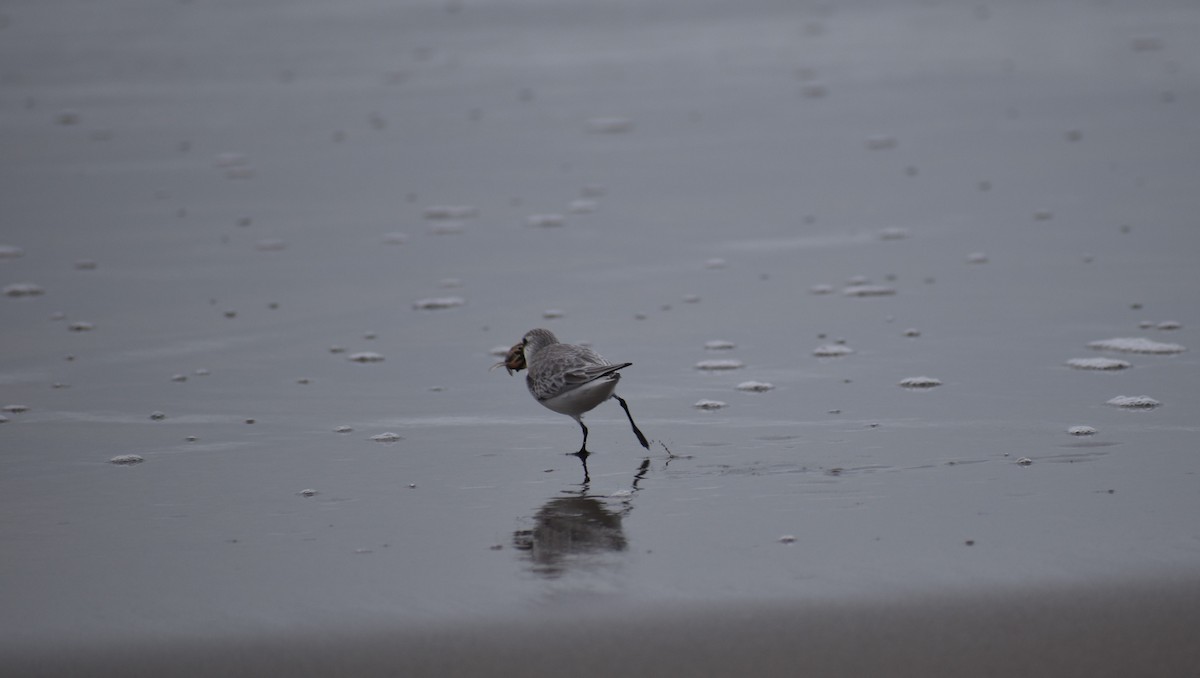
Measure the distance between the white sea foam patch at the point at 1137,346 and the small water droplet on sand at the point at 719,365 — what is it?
195 cm

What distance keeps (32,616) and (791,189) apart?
334 inches

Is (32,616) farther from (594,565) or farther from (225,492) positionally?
(594,565)

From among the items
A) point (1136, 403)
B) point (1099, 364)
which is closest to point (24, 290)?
point (1099, 364)

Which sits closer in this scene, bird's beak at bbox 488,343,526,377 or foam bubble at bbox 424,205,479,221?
bird's beak at bbox 488,343,526,377

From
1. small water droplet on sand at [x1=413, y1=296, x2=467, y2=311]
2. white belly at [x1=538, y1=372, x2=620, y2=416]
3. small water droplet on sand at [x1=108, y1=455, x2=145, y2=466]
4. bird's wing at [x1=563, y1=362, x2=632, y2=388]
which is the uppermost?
small water droplet on sand at [x1=413, y1=296, x2=467, y2=311]

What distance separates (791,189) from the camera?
12008 mm

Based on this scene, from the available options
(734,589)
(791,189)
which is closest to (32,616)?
(734,589)

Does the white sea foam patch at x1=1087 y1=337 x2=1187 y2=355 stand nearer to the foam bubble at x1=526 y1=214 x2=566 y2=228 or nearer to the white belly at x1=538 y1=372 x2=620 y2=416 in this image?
the white belly at x1=538 y1=372 x2=620 y2=416

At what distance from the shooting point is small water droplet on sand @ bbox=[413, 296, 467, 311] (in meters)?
9.20

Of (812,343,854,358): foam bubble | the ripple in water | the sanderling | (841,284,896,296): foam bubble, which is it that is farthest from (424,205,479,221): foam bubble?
the ripple in water

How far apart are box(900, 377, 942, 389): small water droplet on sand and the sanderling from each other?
147 centimetres

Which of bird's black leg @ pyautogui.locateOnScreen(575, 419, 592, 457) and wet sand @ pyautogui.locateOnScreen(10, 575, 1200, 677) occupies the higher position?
bird's black leg @ pyautogui.locateOnScreen(575, 419, 592, 457)

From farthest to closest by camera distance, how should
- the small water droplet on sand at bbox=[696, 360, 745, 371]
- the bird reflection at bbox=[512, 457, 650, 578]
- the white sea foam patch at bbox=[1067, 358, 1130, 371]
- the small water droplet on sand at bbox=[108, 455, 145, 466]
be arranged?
the small water droplet on sand at bbox=[696, 360, 745, 371], the white sea foam patch at bbox=[1067, 358, 1130, 371], the small water droplet on sand at bbox=[108, 455, 145, 466], the bird reflection at bbox=[512, 457, 650, 578]

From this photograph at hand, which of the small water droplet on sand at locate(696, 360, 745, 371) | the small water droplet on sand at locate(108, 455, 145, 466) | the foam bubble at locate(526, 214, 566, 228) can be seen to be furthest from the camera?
the foam bubble at locate(526, 214, 566, 228)
